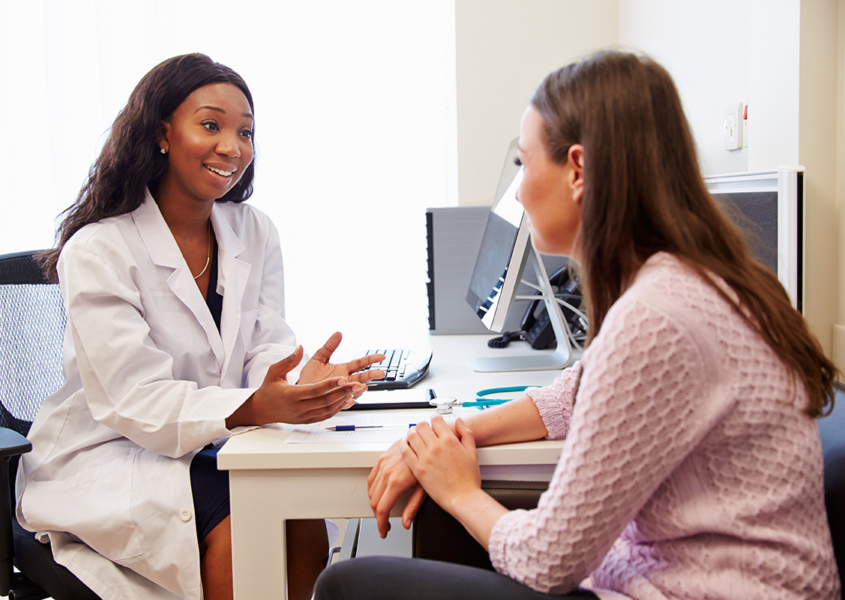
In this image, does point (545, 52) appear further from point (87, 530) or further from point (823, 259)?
point (87, 530)

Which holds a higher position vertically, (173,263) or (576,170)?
(576,170)

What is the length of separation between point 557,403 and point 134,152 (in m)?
0.90

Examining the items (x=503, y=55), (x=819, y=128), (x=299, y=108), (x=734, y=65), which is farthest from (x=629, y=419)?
(x=299, y=108)

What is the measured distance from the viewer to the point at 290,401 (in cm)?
98

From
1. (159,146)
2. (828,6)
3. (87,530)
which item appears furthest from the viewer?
(159,146)

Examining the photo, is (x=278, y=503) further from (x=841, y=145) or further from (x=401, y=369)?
(x=841, y=145)

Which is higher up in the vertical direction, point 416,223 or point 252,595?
point 416,223

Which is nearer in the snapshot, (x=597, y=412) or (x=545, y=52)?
(x=597, y=412)

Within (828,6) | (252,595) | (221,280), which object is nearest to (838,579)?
(252,595)

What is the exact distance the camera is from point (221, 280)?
Result: 1310 mm

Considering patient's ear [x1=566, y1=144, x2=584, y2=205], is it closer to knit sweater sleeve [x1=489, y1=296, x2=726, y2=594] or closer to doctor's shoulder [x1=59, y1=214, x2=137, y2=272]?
knit sweater sleeve [x1=489, y1=296, x2=726, y2=594]

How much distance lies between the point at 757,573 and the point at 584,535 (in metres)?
0.16

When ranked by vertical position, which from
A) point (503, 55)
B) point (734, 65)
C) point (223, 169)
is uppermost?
point (503, 55)

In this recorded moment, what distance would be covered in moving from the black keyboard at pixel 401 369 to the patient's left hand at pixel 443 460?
37cm
